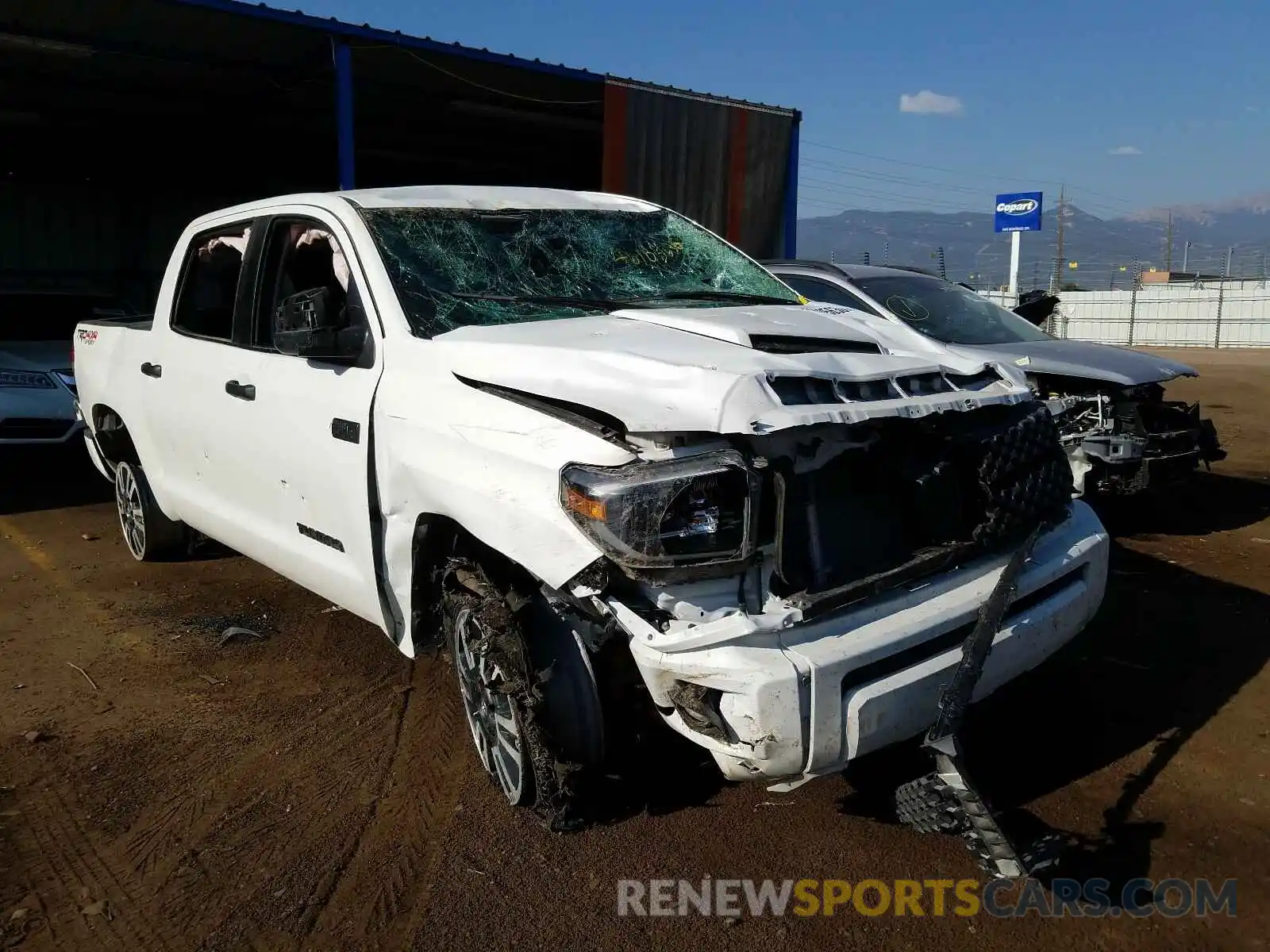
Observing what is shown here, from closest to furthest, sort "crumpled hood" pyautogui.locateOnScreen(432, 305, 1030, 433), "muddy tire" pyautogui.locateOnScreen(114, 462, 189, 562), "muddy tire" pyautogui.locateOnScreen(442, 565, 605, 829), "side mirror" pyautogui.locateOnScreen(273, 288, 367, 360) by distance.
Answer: "crumpled hood" pyautogui.locateOnScreen(432, 305, 1030, 433) → "muddy tire" pyautogui.locateOnScreen(442, 565, 605, 829) → "side mirror" pyautogui.locateOnScreen(273, 288, 367, 360) → "muddy tire" pyautogui.locateOnScreen(114, 462, 189, 562)

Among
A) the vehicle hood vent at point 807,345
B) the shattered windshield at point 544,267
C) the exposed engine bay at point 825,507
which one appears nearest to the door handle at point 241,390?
the shattered windshield at point 544,267

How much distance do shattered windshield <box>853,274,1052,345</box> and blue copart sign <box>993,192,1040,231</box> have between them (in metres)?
12.9

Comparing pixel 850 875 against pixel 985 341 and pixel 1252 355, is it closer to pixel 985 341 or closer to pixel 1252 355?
pixel 985 341

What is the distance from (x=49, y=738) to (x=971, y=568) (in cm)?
335

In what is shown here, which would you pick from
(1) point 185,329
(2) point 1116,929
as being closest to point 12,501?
(1) point 185,329

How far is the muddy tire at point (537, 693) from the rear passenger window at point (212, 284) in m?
2.13

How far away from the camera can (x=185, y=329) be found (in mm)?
4871

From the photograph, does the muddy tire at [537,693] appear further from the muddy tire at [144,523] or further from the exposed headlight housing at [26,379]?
the exposed headlight housing at [26,379]

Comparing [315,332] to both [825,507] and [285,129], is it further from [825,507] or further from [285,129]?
[285,129]

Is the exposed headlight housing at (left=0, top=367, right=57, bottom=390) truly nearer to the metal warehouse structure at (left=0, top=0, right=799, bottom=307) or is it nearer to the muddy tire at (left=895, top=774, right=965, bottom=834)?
the metal warehouse structure at (left=0, top=0, right=799, bottom=307)

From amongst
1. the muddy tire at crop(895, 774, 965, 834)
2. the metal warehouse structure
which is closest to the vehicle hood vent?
the muddy tire at crop(895, 774, 965, 834)

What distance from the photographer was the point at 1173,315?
30891 millimetres

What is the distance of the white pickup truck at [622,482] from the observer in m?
2.51

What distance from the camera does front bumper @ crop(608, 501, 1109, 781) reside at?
2.42 m
